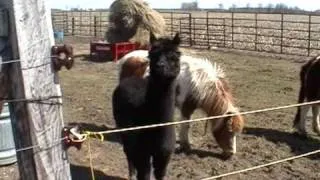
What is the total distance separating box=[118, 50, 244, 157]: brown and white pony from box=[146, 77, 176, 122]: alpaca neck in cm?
171

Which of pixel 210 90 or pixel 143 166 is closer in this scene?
pixel 143 166

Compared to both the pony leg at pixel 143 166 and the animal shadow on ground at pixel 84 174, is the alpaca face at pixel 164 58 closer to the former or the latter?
the pony leg at pixel 143 166

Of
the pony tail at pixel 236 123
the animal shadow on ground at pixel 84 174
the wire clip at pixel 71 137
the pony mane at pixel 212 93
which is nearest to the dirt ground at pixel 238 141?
the animal shadow on ground at pixel 84 174

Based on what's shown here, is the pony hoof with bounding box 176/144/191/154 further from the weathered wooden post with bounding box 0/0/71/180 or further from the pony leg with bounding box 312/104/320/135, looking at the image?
the weathered wooden post with bounding box 0/0/71/180

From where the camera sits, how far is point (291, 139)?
7.63 metres

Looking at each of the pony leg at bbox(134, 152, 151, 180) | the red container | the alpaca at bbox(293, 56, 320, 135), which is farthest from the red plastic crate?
the pony leg at bbox(134, 152, 151, 180)

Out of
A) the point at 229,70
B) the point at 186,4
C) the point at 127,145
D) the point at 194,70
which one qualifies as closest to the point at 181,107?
the point at 194,70

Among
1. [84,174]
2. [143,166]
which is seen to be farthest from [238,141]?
[143,166]

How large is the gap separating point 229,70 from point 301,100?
6848 mm

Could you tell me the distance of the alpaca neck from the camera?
4844 millimetres

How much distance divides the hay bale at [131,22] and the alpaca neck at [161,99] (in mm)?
14080

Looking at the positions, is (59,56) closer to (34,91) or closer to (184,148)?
(34,91)

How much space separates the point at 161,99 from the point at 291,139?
3.46 meters

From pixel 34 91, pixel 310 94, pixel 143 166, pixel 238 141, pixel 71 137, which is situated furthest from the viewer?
pixel 310 94
